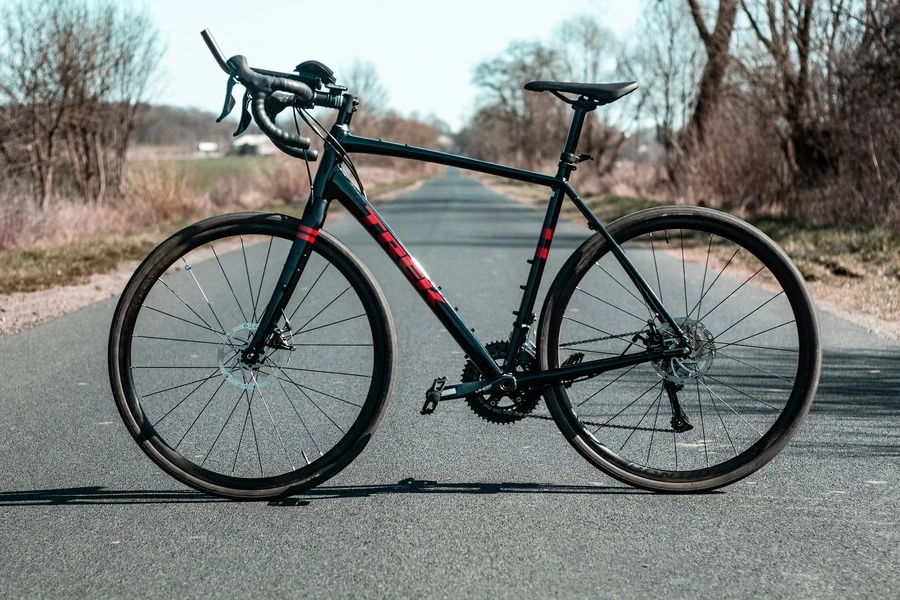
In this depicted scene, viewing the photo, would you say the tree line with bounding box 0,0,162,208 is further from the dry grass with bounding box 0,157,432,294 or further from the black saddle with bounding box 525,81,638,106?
the black saddle with bounding box 525,81,638,106

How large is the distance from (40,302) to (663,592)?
7.31m

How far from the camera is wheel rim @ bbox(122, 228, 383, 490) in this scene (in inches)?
140

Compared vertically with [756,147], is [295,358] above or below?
below

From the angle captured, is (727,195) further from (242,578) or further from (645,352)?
(242,578)

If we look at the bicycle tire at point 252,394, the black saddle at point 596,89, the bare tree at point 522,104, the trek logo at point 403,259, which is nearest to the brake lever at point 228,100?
the bicycle tire at point 252,394

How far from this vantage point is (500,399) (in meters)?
3.62

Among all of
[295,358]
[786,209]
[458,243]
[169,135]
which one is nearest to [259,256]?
[458,243]

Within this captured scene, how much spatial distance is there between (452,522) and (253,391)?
4.31 feet

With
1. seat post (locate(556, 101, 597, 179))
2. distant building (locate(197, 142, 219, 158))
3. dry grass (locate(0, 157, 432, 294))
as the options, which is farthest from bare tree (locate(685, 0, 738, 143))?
seat post (locate(556, 101, 597, 179))

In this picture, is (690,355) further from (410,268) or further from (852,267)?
(852,267)

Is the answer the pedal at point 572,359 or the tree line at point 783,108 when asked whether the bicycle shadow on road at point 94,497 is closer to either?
the pedal at point 572,359

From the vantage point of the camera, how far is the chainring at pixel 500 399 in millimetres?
3586

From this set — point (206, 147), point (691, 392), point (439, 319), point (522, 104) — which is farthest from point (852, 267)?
point (522, 104)

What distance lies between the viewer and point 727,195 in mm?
19672
